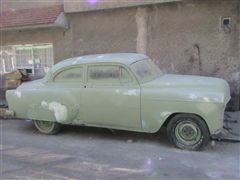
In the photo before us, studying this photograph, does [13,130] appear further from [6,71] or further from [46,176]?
[6,71]

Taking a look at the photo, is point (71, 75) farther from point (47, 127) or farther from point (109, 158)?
point (109, 158)

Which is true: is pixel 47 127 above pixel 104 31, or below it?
below

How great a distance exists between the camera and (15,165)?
18.2 feet

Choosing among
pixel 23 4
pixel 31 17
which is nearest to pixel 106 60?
pixel 31 17

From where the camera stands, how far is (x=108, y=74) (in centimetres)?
650

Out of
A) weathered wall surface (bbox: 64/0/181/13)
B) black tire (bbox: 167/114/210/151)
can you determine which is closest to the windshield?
black tire (bbox: 167/114/210/151)

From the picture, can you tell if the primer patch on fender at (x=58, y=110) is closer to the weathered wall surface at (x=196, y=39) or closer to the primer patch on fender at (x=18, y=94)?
the primer patch on fender at (x=18, y=94)

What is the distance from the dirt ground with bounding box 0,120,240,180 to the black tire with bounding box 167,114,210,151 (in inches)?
6.0

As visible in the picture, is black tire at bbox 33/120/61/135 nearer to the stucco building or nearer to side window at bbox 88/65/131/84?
side window at bbox 88/65/131/84

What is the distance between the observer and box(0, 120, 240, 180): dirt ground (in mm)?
5016

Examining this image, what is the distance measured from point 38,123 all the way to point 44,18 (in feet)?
14.4

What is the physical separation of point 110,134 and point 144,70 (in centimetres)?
163

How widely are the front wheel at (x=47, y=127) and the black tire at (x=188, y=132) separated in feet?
8.63

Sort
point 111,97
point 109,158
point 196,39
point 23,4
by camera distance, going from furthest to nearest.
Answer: point 23,4 < point 196,39 < point 111,97 < point 109,158
